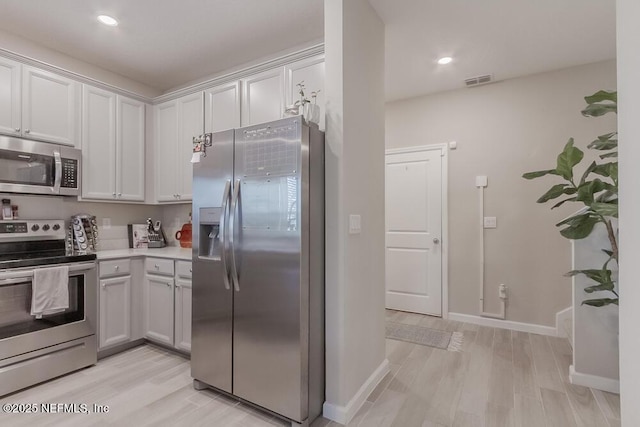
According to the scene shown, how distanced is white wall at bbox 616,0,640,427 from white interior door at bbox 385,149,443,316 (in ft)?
10.3

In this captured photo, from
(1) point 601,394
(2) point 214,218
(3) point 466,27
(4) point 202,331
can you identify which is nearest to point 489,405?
(1) point 601,394

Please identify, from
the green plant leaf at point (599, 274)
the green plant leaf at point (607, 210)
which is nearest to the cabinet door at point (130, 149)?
the green plant leaf at point (607, 210)

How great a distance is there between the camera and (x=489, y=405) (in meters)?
2.10

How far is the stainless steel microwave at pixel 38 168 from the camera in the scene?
8.11 ft

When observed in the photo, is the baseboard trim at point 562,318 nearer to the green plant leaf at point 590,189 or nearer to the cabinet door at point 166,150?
the green plant leaf at point 590,189

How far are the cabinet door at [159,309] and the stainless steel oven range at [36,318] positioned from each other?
429 mm

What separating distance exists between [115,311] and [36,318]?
0.56 metres

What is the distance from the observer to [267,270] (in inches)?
75.4

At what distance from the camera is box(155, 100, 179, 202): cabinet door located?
3.34 m

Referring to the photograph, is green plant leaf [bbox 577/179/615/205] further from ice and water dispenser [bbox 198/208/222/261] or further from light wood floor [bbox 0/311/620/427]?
ice and water dispenser [bbox 198/208/222/261]

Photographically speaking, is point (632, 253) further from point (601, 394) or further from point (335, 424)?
point (601, 394)

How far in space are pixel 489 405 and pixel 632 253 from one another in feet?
5.88

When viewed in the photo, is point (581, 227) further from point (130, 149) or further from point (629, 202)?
point (130, 149)

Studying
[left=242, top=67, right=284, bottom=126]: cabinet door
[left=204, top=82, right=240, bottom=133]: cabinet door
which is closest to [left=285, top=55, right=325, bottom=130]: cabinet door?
[left=242, top=67, right=284, bottom=126]: cabinet door
